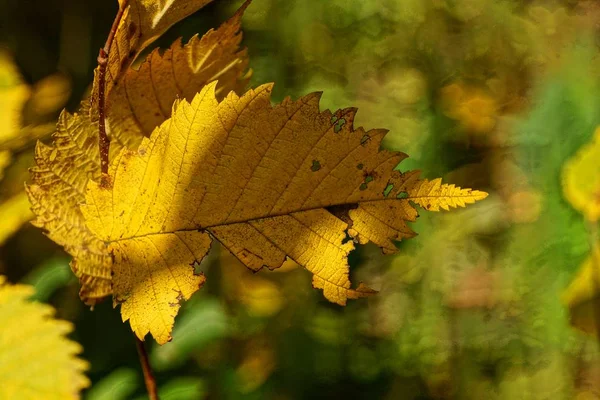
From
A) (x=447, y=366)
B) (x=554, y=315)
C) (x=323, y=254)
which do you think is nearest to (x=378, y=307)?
(x=447, y=366)

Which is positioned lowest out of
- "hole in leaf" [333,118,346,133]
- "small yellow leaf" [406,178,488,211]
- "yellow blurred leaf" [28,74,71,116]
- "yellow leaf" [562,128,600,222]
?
"yellow leaf" [562,128,600,222]

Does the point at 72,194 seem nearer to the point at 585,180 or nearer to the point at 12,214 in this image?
the point at 12,214

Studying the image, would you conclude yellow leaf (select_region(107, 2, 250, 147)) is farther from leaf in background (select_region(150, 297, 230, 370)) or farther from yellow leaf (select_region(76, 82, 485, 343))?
leaf in background (select_region(150, 297, 230, 370))

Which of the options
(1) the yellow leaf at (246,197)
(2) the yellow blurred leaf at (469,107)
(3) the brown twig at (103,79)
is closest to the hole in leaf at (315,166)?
(1) the yellow leaf at (246,197)

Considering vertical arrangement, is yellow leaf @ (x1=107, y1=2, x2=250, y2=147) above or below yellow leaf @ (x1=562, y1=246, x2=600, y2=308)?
above

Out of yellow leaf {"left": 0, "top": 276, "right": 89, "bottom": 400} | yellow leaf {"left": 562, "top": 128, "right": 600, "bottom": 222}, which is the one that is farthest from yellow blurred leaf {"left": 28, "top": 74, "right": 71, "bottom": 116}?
yellow leaf {"left": 562, "top": 128, "right": 600, "bottom": 222}

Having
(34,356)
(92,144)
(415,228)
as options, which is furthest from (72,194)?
(415,228)
